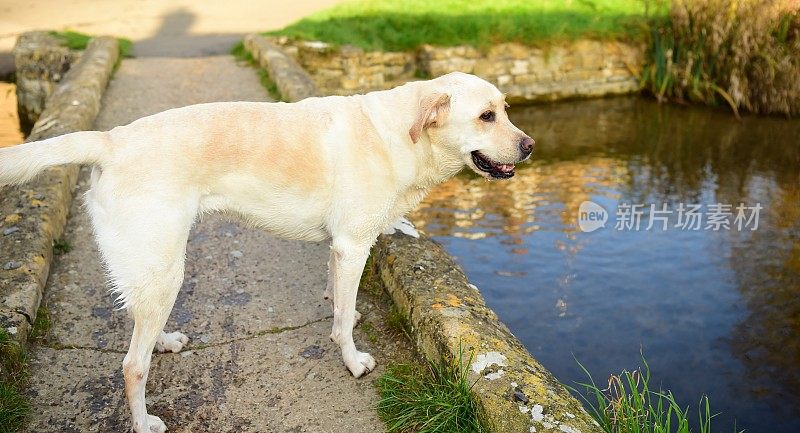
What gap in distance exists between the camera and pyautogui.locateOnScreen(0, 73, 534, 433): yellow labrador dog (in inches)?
139

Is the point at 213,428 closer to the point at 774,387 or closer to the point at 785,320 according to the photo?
Result: the point at 774,387

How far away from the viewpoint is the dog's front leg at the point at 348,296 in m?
4.10

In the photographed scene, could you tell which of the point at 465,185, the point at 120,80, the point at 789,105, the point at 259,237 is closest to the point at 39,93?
the point at 120,80

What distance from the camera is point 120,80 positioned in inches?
437

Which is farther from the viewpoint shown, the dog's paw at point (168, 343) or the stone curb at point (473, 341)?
the dog's paw at point (168, 343)

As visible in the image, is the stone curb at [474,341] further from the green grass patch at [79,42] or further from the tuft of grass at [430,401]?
the green grass patch at [79,42]

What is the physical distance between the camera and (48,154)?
354 centimetres

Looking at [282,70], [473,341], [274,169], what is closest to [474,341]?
[473,341]

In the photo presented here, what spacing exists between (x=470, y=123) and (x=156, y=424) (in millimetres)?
2275

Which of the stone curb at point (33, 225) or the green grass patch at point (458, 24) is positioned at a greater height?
the stone curb at point (33, 225)

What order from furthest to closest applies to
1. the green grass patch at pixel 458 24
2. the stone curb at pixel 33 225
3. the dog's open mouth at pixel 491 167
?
the green grass patch at pixel 458 24, the stone curb at pixel 33 225, the dog's open mouth at pixel 491 167

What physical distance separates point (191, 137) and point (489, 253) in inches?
202

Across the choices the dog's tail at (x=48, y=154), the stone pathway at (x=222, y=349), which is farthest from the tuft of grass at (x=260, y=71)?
the dog's tail at (x=48, y=154)

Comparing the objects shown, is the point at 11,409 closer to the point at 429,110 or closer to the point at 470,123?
the point at 429,110
